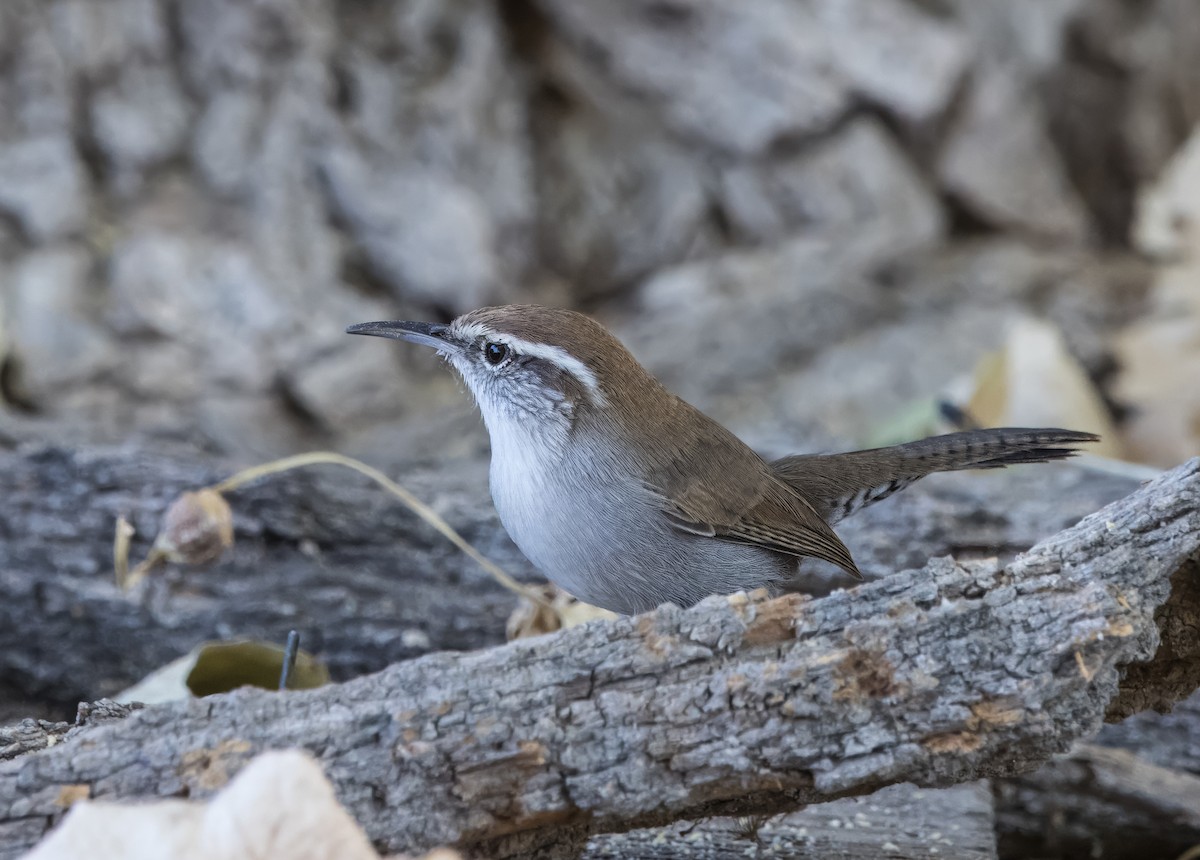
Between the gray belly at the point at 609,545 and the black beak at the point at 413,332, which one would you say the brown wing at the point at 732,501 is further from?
the black beak at the point at 413,332

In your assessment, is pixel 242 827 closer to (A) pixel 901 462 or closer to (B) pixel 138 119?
(A) pixel 901 462

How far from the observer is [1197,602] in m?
2.51

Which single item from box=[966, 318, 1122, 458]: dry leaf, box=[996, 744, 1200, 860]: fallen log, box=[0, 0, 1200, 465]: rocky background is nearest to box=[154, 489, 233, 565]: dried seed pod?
box=[0, 0, 1200, 465]: rocky background

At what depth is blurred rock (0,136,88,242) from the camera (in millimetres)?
5652

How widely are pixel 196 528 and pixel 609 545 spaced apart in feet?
4.70

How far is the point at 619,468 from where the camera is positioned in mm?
3090

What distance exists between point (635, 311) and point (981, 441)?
3.73m

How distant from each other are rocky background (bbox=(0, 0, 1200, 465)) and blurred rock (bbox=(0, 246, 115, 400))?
0.05 feet

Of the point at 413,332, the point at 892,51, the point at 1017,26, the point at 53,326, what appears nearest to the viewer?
the point at 413,332

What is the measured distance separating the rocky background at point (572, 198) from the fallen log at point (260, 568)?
0.94 metres

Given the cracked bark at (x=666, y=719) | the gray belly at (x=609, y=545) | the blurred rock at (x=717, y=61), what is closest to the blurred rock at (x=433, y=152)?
the blurred rock at (x=717, y=61)

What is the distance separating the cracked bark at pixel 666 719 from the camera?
6.64 feet

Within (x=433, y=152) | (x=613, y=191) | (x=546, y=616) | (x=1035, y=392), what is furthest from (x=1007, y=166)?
(x=546, y=616)

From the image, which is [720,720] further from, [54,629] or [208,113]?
[208,113]
